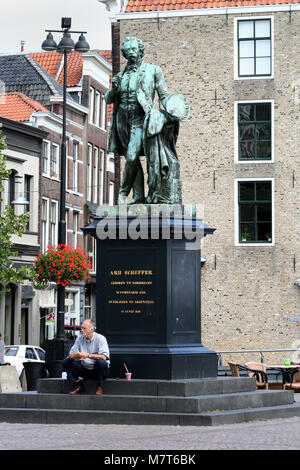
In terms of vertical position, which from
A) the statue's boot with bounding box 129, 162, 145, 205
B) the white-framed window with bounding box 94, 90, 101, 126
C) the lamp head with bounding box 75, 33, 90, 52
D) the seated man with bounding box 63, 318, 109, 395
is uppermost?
the white-framed window with bounding box 94, 90, 101, 126

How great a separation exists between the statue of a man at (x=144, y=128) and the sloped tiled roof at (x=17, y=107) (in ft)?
102

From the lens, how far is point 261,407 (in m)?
14.9

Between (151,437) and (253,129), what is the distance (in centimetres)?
2676

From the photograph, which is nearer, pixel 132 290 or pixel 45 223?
pixel 132 290

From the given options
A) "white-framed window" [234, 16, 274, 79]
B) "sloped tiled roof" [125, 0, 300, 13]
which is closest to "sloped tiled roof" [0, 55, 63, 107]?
"sloped tiled roof" [125, 0, 300, 13]

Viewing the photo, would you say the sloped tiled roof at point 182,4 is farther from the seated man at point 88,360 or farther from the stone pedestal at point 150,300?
the seated man at point 88,360

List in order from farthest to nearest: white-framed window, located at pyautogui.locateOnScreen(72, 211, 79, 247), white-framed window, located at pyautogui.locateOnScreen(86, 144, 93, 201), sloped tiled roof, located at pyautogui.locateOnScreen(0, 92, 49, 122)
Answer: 1. white-framed window, located at pyautogui.locateOnScreen(86, 144, 93, 201)
2. white-framed window, located at pyautogui.locateOnScreen(72, 211, 79, 247)
3. sloped tiled roof, located at pyautogui.locateOnScreen(0, 92, 49, 122)

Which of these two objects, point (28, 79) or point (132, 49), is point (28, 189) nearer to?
point (28, 79)

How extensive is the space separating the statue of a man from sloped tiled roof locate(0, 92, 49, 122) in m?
31.1

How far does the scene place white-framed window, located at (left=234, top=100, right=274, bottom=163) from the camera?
124ft

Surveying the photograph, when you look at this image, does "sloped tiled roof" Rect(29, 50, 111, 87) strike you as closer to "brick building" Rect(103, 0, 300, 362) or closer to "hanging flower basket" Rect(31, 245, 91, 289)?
"brick building" Rect(103, 0, 300, 362)

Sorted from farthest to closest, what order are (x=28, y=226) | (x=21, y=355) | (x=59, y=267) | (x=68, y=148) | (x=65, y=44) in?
(x=68, y=148), (x=28, y=226), (x=65, y=44), (x=21, y=355), (x=59, y=267)

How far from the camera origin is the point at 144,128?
52.2 feet

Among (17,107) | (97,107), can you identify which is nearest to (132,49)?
(17,107)
